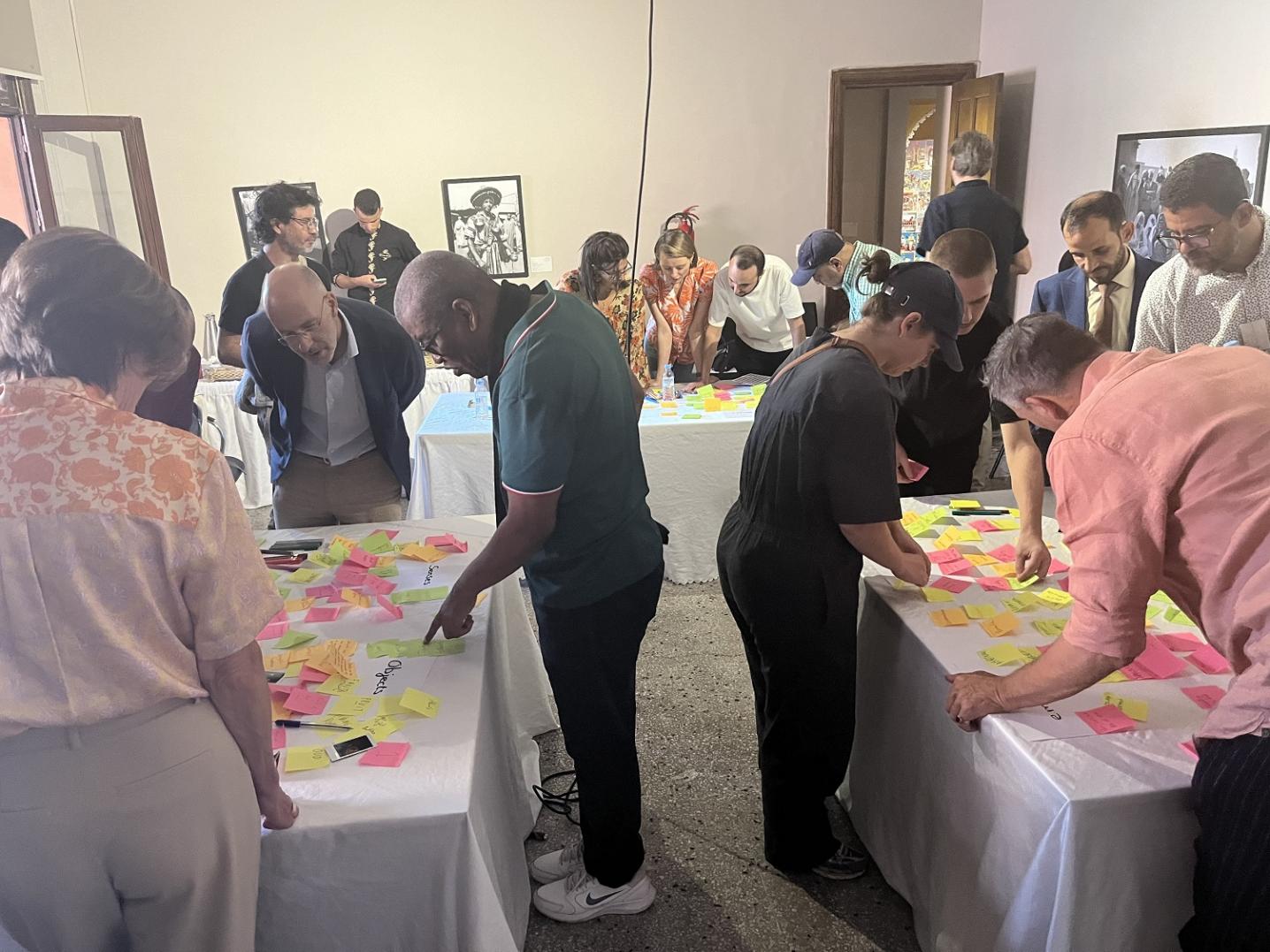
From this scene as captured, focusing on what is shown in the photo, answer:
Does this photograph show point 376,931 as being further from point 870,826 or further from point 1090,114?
point 1090,114

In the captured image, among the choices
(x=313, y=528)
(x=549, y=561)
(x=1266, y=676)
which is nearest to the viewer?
(x=1266, y=676)

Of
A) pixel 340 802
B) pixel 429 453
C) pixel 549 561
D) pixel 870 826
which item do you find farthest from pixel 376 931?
pixel 429 453

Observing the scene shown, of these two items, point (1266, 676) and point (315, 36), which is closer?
point (1266, 676)

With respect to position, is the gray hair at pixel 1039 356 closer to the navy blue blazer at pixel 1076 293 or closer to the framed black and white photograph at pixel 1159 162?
the navy blue blazer at pixel 1076 293

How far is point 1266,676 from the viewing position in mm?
1092

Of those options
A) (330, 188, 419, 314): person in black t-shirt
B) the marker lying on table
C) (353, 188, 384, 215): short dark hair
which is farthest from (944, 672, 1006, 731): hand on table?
(353, 188, 384, 215): short dark hair

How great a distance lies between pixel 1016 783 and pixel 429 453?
2.42m

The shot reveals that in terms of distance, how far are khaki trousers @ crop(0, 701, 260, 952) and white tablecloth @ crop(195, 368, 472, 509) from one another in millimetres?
3601

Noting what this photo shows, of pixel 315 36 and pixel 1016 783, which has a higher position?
pixel 315 36

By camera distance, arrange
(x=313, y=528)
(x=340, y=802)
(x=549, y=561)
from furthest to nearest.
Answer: (x=313, y=528) → (x=549, y=561) → (x=340, y=802)

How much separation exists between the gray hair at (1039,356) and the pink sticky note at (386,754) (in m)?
1.07

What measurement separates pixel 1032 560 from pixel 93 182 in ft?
19.6

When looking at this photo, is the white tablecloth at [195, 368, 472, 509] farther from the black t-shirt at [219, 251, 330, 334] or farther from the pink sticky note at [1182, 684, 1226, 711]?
the pink sticky note at [1182, 684, 1226, 711]

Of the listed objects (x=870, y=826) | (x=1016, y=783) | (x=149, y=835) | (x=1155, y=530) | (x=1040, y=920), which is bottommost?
(x=870, y=826)
